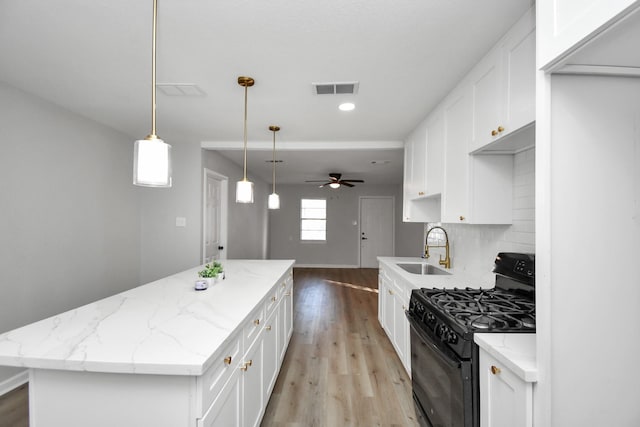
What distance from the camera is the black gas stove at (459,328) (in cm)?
132

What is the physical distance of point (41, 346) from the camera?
3.67 ft

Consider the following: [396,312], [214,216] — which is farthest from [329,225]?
[396,312]

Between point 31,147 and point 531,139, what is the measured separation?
377 centimetres

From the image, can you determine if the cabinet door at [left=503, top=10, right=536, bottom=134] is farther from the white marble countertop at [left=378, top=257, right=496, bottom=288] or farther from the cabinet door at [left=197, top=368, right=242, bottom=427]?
the cabinet door at [left=197, top=368, right=242, bottom=427]

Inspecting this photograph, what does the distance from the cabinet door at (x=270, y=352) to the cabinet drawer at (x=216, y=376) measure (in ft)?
1.85

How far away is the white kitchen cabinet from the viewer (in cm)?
103

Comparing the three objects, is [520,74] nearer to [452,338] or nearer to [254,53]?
[452,338]

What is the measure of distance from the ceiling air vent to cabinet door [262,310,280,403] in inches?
70.0

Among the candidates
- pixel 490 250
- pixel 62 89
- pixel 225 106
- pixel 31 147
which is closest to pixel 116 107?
pixel 62 89

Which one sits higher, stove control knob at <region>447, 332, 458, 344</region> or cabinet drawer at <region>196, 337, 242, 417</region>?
stove control knob at <region>447, 332, 458, 344</region>

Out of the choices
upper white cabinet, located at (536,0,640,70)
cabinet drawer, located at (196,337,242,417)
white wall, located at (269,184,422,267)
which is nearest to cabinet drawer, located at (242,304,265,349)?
cabinet drawer, located at (196,337,242,417)

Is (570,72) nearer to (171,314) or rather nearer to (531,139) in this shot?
(531,139)

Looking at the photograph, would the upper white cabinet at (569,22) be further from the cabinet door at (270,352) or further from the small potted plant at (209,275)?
the small potted plant at (209,275)

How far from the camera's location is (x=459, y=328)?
4.47ft
